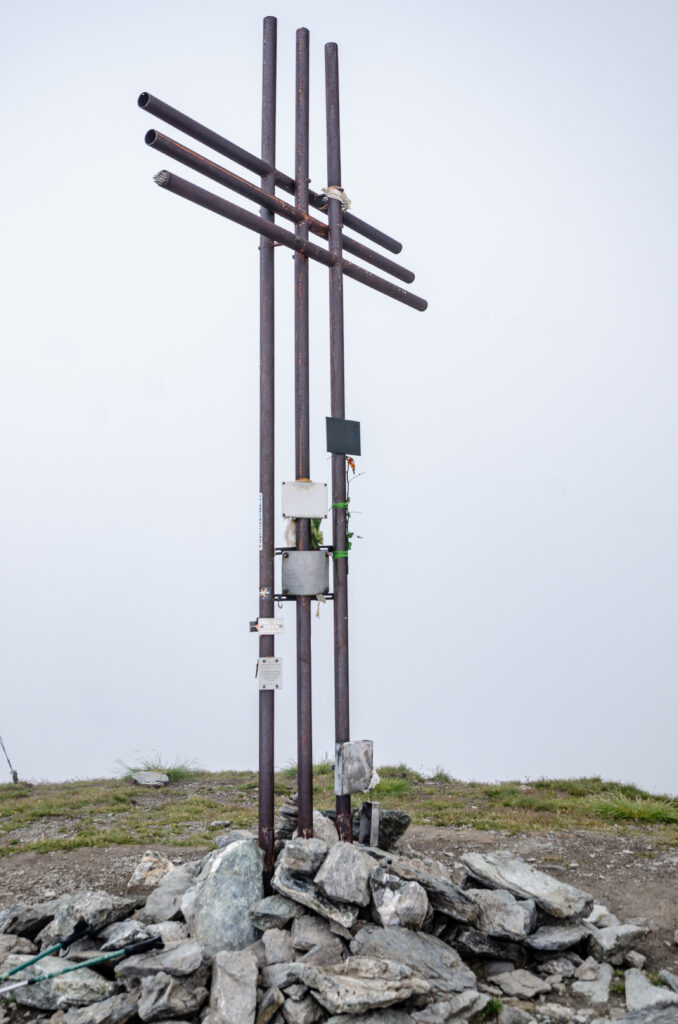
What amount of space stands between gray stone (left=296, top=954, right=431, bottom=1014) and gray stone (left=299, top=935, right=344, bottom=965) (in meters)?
0.21

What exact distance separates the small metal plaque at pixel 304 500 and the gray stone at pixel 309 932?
4.15 m

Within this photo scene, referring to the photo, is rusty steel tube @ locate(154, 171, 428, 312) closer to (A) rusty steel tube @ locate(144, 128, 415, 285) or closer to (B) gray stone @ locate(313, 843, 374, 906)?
(A) rusty steel tube @ locate(144, 128, 415, 285)

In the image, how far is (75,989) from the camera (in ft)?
20.9

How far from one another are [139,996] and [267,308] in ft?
23.4

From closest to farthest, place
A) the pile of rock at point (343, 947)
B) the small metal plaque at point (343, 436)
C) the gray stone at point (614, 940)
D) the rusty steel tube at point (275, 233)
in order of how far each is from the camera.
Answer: the pile of rock at point (343, 947) < the gray stone at point (614, 940) < the rusty steel tube at point (275, 233) < the small metal plaque at point (343, 436)

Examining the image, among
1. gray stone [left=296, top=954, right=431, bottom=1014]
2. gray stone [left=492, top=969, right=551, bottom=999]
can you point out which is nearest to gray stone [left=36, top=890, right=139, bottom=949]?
gray stone [left=296, top=954, right=431, bottom=1014]

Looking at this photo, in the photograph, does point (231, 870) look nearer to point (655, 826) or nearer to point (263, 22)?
point (655, 826)

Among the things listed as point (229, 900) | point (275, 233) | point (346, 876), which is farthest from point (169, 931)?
point (275, 233)

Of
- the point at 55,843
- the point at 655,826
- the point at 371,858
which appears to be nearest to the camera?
the point at 371,858

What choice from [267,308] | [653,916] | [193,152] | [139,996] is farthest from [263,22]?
[653,916]

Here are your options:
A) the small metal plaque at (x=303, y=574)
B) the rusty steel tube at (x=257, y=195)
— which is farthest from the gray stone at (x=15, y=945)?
the rusty steel tube at (x=257, y=195)

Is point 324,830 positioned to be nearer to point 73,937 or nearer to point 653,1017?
point 73,937

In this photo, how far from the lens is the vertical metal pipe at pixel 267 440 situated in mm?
8219

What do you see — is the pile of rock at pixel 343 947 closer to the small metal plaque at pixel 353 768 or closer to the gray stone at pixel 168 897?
the gray stone at pixel 168 897
